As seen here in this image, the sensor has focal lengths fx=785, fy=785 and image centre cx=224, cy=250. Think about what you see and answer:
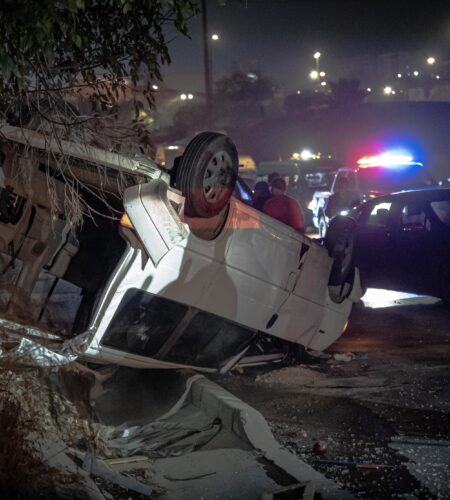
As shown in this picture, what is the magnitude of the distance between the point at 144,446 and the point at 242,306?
1414mm

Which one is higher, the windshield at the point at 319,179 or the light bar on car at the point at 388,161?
the light bar on car at the point at 388,161

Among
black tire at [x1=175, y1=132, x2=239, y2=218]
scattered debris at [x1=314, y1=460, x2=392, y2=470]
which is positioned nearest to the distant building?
black tire at [x1=175, y1=132, x2=239, y2=218]

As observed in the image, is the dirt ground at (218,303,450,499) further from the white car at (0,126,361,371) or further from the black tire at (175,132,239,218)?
the black tire at (175,132,239,218)

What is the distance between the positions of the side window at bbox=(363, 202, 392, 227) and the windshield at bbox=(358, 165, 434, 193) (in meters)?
5.74

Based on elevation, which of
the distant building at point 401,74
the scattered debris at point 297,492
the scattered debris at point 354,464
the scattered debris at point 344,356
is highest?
the distant building at point 401,74

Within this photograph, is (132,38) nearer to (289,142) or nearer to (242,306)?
(242,306)

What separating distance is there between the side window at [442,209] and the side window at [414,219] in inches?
6.7

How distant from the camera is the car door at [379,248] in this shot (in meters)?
11.1

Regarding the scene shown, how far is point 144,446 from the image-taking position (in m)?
5.95

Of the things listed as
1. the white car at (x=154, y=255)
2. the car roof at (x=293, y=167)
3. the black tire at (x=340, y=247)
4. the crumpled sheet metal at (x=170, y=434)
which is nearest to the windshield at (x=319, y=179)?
the car roof at (x=293, y=167)

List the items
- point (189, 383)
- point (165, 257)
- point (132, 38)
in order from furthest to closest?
point (189, 383) < point (165, 257) < point (132, 38)

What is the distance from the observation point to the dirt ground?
17.7 feet

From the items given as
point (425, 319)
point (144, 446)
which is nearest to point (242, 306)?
point (144, 446)

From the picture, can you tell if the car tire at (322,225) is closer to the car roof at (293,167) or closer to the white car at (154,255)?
the car roof at (293,167)
